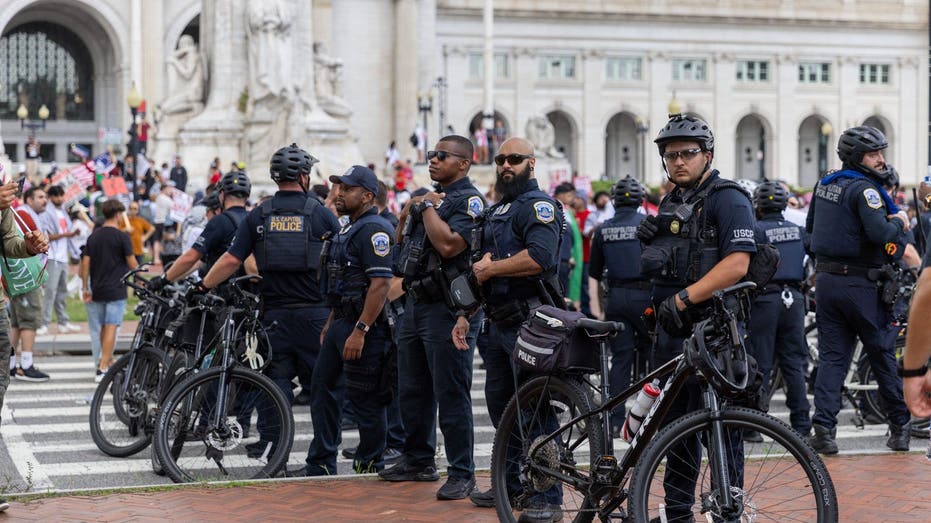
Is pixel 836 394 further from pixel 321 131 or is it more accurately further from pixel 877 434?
pixel 321 131

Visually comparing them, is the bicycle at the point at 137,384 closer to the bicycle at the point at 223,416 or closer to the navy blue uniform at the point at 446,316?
the bicycle at the point at 223,416

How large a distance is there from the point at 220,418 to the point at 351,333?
97 centimetres

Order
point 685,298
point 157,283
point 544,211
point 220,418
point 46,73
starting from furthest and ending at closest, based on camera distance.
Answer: point 46,73
point 157,283
point 220,418
point 544,211
point 685,298

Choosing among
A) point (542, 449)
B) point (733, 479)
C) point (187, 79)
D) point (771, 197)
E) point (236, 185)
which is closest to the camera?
point (733, 479)

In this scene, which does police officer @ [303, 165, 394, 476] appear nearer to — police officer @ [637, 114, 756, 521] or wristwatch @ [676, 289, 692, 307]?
police officer @ [637, 114, 756, 521]

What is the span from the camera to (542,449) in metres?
6.81

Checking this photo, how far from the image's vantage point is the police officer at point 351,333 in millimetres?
9047

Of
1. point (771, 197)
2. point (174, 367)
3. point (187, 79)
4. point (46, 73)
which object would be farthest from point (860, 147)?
point (46, 73)

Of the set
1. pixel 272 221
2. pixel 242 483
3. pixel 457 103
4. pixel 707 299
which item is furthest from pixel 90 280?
pixel 457 103

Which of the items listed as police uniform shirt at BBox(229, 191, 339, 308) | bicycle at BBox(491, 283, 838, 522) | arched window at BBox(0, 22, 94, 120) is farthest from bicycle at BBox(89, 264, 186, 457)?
arched window at BBox(0, 22, 94, 120)

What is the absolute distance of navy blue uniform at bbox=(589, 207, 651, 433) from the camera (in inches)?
442

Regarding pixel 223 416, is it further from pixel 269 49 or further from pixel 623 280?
pixel 269 49

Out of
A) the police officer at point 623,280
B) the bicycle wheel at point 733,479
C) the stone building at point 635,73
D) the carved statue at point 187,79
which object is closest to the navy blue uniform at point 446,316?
the bicycle wheel at point 733,479

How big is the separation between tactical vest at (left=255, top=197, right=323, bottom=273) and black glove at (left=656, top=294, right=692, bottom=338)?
345cm
